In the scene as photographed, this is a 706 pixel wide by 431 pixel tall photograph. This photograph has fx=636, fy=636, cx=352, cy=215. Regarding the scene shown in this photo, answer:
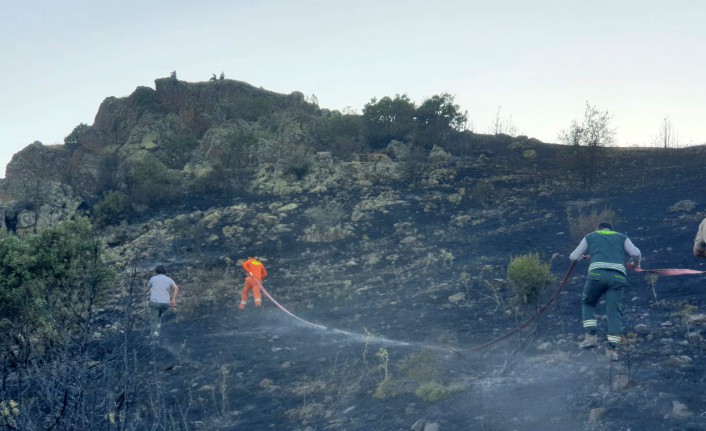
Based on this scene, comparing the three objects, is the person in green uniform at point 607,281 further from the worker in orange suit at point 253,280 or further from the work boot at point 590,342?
the worker in orange suit at point 253,280

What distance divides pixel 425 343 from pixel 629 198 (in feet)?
34.9

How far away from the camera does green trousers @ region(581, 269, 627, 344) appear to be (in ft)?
21.0

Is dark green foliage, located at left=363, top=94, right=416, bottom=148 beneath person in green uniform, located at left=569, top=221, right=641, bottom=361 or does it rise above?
above

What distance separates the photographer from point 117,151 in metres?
25.5

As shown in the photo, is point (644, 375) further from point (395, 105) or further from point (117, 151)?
point (117, 151)

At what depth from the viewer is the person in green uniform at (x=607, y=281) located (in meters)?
6.45

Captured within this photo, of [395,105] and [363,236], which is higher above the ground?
[395,105]

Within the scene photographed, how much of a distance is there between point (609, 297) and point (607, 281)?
0.55 ft

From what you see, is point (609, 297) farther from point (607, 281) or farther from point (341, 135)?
point (341, 135)

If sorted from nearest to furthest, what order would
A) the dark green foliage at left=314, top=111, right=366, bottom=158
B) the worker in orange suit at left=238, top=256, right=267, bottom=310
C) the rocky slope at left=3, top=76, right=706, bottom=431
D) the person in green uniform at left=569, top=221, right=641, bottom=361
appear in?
the rocky slope at left=3, top=76, right=706, bottom=431 < the person in green uniform at left=569, top=221, right=641, bottom=361 < the worker in orange suit at left=238, top=256, right=267, bottom=310 < the dark green foliage at left=314, top=111, right=366, bottom=158

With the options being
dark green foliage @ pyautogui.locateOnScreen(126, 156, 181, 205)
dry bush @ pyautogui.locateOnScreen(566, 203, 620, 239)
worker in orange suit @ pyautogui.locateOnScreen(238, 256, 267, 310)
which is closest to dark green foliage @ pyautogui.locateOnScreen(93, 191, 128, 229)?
dark green foliage @ pyautogui.locateOnScreen(126, 156, 181, 205)

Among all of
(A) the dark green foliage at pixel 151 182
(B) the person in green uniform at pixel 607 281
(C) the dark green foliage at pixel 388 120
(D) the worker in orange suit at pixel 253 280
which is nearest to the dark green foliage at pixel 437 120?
(C) the dark green foliage at pixel 388 120

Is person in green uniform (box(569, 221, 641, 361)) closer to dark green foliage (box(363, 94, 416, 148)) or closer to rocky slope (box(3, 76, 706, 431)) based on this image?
rocky slope (box(3, 76, 706, 431))

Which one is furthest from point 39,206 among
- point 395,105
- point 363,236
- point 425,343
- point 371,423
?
point 371,423
